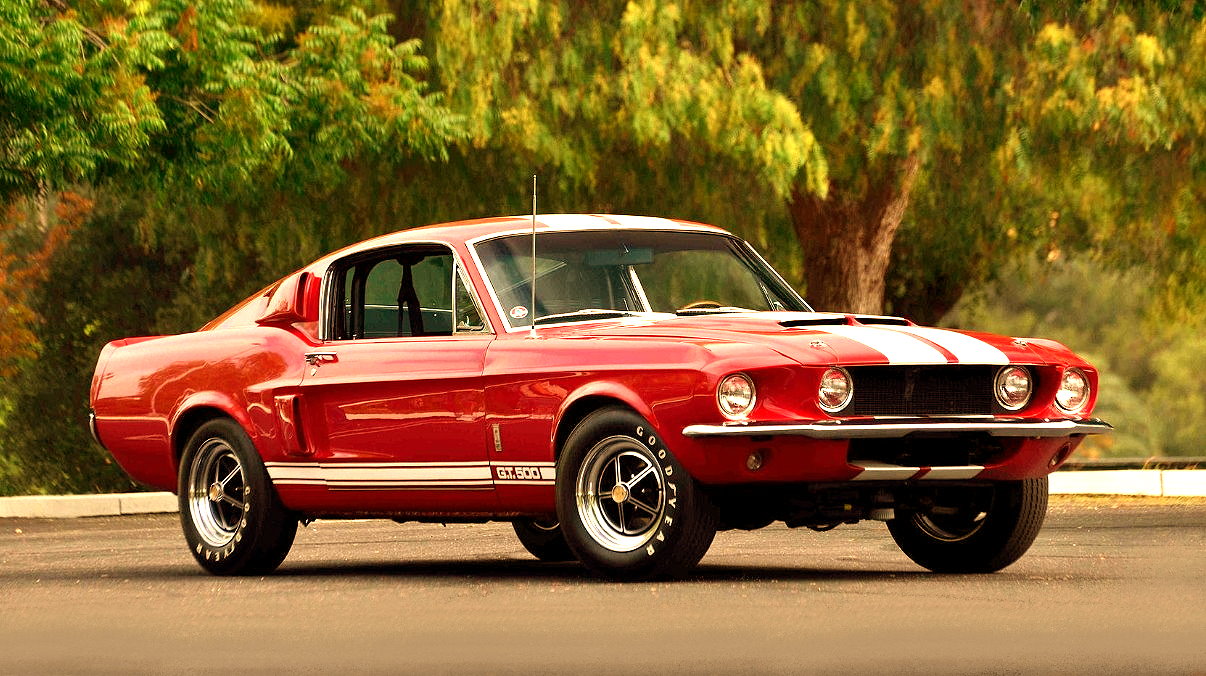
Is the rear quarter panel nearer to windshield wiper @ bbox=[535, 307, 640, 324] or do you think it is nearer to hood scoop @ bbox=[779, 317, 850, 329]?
windshield wiper @ bbox=[535, 307, 640, 324]

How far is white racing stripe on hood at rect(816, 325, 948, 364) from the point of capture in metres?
9.62

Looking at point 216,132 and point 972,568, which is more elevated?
point 216,132

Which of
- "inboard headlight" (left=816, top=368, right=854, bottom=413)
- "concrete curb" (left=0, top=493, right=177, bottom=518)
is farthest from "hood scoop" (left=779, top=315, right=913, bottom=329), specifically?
"concrete curb" (left=0, top=493, right=177, bottom=518)

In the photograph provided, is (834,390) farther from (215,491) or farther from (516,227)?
(215,491)

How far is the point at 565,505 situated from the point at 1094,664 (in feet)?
10.7

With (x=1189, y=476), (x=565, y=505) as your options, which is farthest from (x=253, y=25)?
(x=565, y=505)

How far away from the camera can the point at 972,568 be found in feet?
34.8

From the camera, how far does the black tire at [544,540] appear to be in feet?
39.8

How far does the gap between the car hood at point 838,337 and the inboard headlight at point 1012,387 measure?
8 cm

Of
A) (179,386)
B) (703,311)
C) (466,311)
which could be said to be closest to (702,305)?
(703,311)

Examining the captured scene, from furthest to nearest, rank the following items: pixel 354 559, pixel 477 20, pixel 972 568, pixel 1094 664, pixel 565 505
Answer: pixel 477 20
pixel 354 559
pixel 972 568
pixel 565 505
pixel 1094 664

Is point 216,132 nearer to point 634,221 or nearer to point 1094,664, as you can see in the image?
Result: point 634,221

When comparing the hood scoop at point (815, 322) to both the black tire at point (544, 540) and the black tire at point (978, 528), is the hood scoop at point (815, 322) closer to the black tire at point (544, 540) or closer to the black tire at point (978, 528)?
the black tire at point (978, 528)

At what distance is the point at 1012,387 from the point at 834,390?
977mm
